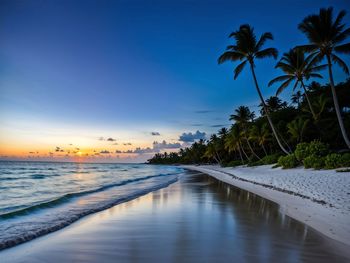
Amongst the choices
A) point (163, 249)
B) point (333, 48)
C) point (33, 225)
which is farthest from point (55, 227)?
point (333, 48)

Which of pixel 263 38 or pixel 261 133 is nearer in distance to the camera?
pixel 263 38

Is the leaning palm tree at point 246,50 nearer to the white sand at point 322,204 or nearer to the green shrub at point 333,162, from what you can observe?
the green shrub at point 333,162

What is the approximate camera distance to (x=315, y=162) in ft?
64.5

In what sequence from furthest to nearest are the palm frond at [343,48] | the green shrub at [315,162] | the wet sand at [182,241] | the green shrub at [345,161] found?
the palm frond at [343,48] → the green shrub at [315,162] → the green shrub at [345,161] → the wet sand at [182,241]

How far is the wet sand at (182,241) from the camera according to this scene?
4969mm

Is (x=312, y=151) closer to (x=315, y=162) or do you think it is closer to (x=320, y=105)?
(x=315, y=162)

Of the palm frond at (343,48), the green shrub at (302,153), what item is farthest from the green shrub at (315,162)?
the palm frond at (343,48)

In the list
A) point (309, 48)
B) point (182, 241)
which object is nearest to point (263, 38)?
point (309, 48)

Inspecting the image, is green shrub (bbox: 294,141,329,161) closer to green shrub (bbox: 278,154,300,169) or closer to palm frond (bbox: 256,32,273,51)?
green shrub (bbox: 278,154,300,169)

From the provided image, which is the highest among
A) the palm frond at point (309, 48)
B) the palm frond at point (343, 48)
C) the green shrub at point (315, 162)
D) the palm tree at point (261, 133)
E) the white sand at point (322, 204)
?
the palm frond at point (309, 48)

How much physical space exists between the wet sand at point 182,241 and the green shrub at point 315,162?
11696 mm

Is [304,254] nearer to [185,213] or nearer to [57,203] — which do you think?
[185,213]

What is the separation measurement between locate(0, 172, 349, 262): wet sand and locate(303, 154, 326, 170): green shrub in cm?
1170

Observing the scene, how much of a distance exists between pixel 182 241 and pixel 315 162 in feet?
54.9
